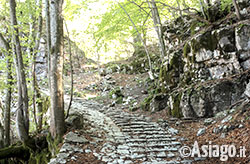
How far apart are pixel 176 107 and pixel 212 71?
1.81 meters

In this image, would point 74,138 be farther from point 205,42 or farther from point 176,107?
point 205,42

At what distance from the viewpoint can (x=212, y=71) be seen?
227 inches

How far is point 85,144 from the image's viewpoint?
446cm

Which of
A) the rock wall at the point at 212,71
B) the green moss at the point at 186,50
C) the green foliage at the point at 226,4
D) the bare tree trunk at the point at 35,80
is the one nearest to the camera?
the rock wall at the point at 212,71

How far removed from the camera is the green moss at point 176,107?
6104 millimetres

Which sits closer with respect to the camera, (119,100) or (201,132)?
(201,132)

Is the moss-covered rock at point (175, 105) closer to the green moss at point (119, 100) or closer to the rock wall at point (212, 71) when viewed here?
the rock wall at point (212, 71)

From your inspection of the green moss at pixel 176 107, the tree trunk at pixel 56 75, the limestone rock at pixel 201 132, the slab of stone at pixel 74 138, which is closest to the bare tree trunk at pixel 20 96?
the tree trunk at pixel 56 75

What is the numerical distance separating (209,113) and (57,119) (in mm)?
→ 4705

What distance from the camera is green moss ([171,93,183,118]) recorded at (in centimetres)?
610

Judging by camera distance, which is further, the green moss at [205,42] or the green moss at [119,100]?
the green moss at [119,100]

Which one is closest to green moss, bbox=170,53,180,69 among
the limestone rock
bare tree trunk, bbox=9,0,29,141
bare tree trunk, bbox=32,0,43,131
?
the limestone rock

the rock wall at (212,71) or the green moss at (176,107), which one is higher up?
the rock wall at (212,71)

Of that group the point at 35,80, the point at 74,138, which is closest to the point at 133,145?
the point at 74,138
